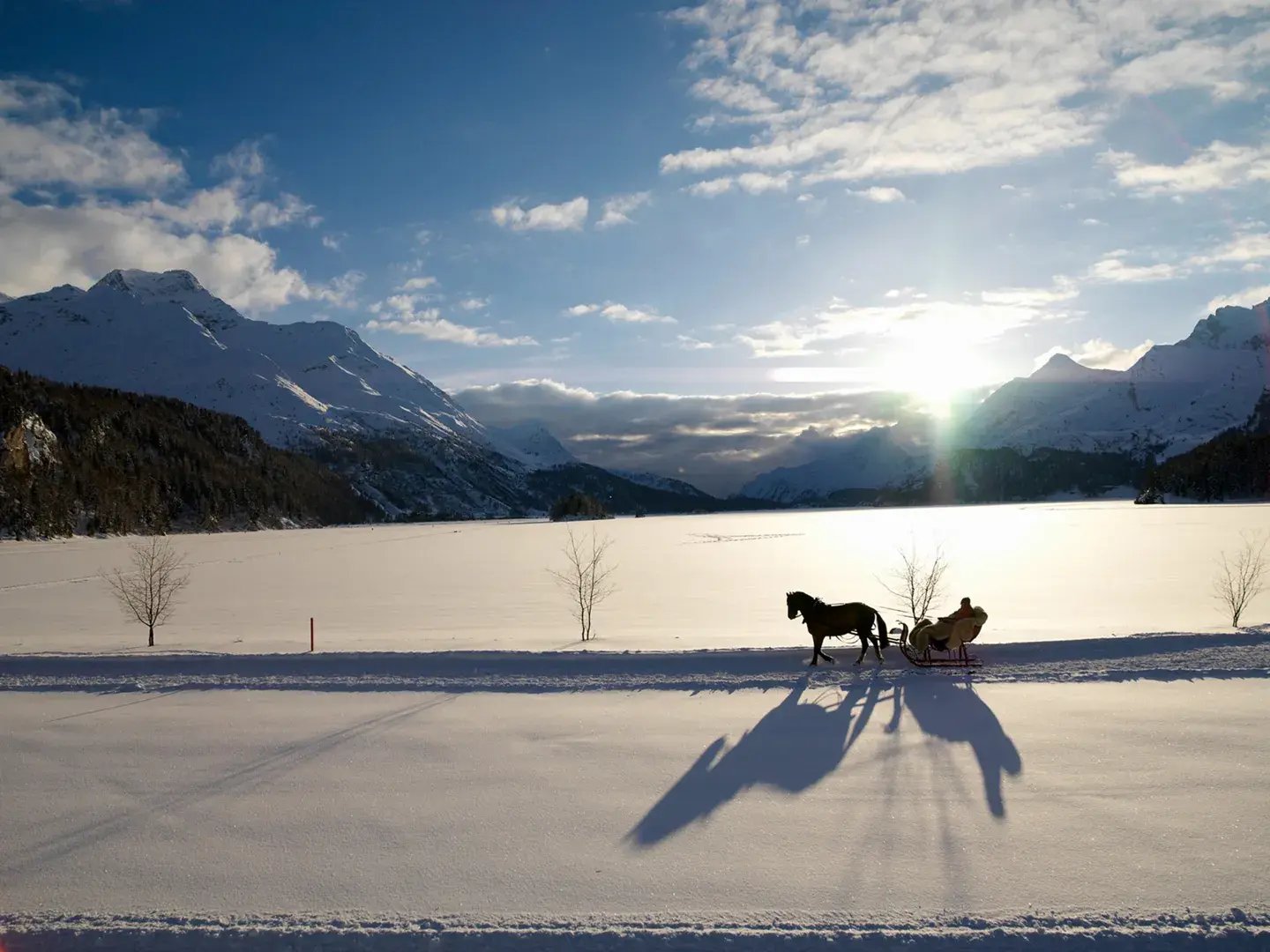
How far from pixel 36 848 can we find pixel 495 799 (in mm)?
4226

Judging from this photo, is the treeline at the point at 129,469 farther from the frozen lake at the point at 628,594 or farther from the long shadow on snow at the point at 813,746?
the long shadow on snow at the point at 813,746

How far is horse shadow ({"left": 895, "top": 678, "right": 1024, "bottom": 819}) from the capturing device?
8.33 meters

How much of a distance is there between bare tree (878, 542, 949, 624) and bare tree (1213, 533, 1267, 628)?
23.0 feet

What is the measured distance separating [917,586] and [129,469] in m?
131

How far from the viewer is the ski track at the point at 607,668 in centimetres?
1291

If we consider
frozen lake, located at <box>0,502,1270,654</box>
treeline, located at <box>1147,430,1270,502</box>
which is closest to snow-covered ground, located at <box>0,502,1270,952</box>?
frozen lake, located at <box>0,502,1270,654</box>

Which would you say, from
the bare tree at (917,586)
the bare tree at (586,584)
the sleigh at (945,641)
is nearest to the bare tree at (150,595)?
the bare tree at (586,584)

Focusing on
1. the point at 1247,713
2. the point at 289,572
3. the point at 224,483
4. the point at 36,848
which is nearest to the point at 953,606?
the point at 1247,713

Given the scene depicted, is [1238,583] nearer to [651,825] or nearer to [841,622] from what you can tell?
[841,622]

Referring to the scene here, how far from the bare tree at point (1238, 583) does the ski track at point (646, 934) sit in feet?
52.7

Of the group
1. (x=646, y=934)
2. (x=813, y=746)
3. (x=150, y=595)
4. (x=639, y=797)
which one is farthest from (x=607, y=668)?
(x=150, y=595)

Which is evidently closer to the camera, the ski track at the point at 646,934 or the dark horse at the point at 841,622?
the ski track at the point at 646,934

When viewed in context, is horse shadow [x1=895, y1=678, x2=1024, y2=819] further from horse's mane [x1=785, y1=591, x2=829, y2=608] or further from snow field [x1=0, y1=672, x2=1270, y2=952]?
horse's mane [x1=785, y1=591, x2=829, y2=608]

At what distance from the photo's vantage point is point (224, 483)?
137000 mm
